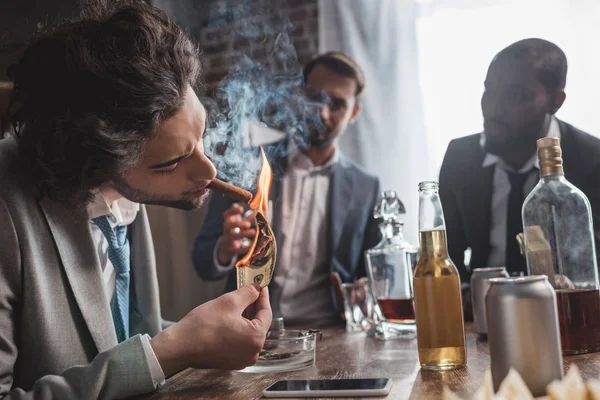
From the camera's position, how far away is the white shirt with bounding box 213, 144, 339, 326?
8.37 ft

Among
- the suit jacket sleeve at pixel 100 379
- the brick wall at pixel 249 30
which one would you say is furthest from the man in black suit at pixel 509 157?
the suit jacket sleeve at pixel 100 379

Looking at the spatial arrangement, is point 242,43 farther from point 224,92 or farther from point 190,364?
point 190,364

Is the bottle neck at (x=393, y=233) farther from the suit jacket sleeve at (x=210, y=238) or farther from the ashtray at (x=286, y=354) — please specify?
the suit jacket sleeve at (x=210, y=238)

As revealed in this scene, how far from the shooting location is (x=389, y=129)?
2438mm

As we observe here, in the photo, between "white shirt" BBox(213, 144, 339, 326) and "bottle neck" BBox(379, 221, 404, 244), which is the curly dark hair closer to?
"bottle neck" BBox(379, 221, 404, 244)

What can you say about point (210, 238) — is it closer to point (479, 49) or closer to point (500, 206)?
point (500, 206)

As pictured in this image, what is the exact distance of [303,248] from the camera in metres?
2.61

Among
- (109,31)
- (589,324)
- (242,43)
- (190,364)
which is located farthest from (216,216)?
(589,324)

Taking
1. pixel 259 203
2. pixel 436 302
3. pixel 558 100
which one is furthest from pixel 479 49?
pixel 436 302

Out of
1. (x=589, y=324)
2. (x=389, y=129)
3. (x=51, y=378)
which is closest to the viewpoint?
(x=51, y=378)

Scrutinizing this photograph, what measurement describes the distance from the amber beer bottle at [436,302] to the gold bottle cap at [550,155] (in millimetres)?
254

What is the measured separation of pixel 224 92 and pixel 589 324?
208 centimetres

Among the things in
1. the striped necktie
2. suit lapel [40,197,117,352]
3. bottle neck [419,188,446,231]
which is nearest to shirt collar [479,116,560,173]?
bottle neck [419,188,446,231]

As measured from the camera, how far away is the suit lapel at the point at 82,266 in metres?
1.21
